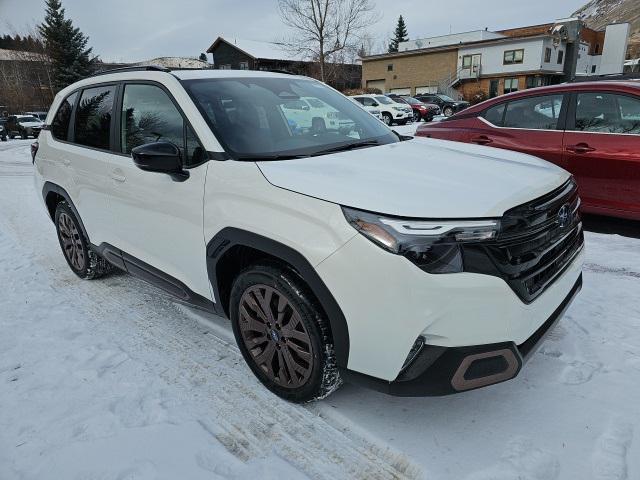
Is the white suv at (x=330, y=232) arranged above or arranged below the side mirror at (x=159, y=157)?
below

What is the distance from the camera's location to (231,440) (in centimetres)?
238

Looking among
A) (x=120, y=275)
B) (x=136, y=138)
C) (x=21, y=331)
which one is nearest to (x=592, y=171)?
(x=136, y=138)

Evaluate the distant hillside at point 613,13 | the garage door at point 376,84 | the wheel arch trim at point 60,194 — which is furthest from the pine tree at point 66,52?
the distant hillside at point 613,13

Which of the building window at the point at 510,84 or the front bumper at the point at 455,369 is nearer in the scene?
the front bumper at the point at 455,369

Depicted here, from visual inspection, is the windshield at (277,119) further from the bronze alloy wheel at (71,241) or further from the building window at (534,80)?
the building window at (534,80)

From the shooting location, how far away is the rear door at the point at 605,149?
4602 mm

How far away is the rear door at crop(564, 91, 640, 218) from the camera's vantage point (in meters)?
4.60

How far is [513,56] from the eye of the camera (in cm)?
4422

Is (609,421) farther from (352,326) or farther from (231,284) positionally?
(231,284)

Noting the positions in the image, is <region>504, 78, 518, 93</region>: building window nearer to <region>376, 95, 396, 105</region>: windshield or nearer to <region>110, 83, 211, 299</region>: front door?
<region>376, 95, 396, 105</region>: windshield

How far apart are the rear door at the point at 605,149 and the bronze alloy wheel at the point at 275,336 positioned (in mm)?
3902

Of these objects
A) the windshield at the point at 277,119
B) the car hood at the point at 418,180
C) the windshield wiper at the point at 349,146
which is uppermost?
the windshield at the point at 277,119

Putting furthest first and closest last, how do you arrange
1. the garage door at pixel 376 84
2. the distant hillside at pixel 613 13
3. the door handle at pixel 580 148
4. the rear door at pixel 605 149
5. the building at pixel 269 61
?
the distant hillside at pixel 613 13
the garage door at pixel 376 84
the building at pixel 269 61
the door handle at pixel 580 148
the rear door at pixel 605 149

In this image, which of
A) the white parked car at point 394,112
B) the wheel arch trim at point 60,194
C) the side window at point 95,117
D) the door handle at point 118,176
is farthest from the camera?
the white parked car at point 394,112
